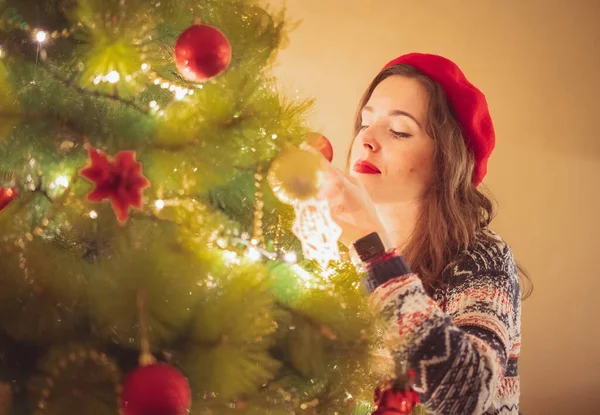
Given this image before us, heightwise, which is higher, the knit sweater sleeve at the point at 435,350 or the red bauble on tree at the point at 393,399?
the knit sweater sleeve at the point at 435,350

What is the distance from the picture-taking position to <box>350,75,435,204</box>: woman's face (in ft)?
3.24

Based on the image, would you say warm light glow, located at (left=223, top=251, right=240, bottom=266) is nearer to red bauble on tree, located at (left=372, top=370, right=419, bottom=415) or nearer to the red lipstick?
red bauble on tree, located at (left=372, top=370, right=419, bottom=415)

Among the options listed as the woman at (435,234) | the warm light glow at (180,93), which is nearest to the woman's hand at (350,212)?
the woman at (435,234)

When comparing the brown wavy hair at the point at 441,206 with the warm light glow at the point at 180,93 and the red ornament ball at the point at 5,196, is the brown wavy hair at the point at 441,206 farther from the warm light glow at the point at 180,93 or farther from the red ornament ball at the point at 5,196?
the red ornament ball at the point at 5,196

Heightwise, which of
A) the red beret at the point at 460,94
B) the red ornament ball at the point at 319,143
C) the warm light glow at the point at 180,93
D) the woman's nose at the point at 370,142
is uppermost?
the red beret at the point at 460,94

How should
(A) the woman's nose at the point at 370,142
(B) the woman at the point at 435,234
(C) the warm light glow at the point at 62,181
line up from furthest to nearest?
(A) the woman's nose at the point at 370,142 < (B) the woman at the point at 435,234 < (C) the warm light glow at the point at 62,181

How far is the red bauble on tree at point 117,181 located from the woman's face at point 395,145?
0.56 meters

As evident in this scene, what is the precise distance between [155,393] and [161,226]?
180 mm

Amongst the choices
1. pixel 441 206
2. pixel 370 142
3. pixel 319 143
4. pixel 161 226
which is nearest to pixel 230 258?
pixel 161 226

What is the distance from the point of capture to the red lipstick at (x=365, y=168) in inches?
39.1

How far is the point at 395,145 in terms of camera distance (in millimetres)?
993

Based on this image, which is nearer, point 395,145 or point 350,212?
point 350,212

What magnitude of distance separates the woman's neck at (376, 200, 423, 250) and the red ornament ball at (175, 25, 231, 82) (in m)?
0.57

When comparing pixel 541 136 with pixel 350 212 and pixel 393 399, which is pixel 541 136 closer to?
pixel 350 212
